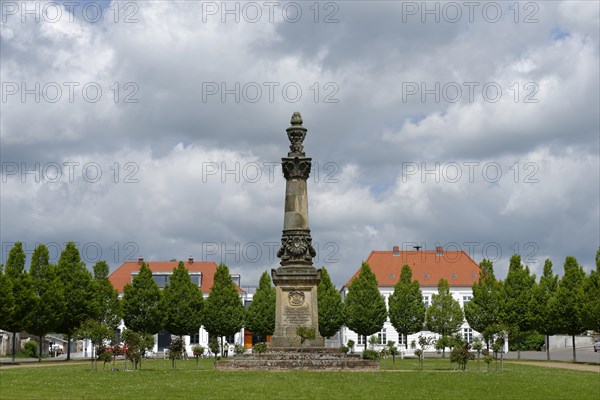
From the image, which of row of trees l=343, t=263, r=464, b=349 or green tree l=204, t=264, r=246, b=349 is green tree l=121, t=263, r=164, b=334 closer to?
green tree l=204, t=264, r=246, b=349

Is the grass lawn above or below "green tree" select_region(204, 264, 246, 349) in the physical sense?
below

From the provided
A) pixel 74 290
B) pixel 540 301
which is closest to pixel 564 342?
pixel 540 301

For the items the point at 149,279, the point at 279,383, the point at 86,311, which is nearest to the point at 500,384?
the point at 279,383

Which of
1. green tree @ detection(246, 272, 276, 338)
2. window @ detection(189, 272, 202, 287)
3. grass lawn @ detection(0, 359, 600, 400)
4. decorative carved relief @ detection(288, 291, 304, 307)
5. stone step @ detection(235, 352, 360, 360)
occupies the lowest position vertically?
grass lawn @ detection(0, 359, 600, 400)

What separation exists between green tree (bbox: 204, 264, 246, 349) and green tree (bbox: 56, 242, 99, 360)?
14.7m

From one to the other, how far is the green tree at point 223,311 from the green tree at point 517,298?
1044 inches

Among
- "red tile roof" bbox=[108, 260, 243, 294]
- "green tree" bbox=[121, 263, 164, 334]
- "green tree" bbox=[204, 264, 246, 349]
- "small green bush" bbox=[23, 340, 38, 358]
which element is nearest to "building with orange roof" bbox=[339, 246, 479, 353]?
"red tile roof" bbox=[108, 260, 243, 294]

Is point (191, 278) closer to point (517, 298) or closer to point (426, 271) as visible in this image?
point (426, 271)

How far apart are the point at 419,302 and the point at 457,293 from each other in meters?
27.6

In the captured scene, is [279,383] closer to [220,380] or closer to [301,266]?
[220,380]

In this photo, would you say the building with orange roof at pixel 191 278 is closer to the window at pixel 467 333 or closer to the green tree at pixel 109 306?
the green tree at pixel 109 306

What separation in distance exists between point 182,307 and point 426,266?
4560cm

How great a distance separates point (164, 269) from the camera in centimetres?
10950

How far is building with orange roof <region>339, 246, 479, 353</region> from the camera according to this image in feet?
359
